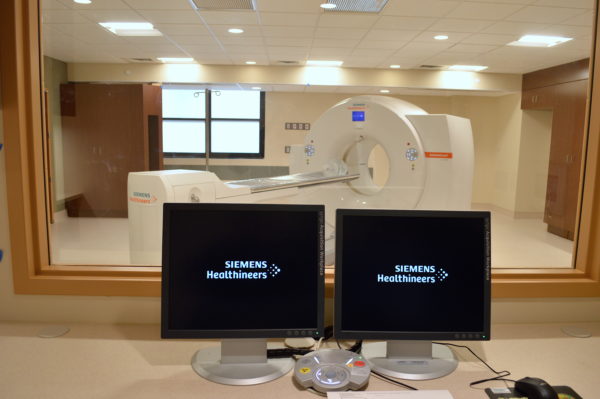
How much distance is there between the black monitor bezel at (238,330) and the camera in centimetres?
115

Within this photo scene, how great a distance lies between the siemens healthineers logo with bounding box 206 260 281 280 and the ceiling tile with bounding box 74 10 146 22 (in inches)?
155

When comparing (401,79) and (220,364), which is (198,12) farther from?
(220,364)

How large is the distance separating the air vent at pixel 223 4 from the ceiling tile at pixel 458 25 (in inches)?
71.1

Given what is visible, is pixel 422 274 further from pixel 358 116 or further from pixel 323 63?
pixel 323 63

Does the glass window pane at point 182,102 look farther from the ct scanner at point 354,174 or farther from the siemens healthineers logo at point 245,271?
the siemens healthineers logo at point 245,271

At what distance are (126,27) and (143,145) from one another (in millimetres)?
1346

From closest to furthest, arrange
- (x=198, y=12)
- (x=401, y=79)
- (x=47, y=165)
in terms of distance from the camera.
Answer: (x=47, y=165), (x=198, y=12), (x=401, y=79)

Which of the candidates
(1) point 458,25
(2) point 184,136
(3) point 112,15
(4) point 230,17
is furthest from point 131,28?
(1) point 458,25

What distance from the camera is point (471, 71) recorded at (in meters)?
5.00

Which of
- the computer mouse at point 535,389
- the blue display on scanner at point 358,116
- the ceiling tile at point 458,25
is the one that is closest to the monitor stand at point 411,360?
the computer mouse at point 535,389

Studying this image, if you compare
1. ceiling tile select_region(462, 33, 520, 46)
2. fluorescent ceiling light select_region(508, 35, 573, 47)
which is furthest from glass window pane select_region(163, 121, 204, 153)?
fluorescent ceiling light select_region(508, 35, 573, 47)

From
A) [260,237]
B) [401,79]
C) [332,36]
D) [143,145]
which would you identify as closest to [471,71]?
[401,79]

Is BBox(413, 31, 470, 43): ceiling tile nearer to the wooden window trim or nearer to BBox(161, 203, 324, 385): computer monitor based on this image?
the wooden window trim

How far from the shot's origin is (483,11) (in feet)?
13.1
